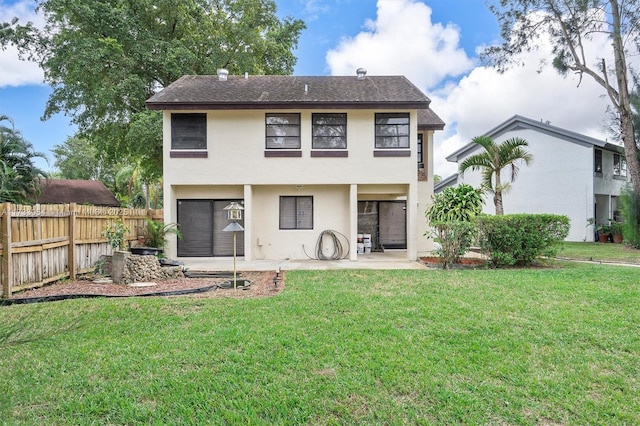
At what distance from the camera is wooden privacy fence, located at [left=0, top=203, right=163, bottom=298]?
6.69m

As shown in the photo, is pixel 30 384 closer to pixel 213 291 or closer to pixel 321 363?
pixel 321 363

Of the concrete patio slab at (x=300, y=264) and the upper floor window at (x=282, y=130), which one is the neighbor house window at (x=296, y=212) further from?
the upper floor window at (x=282, y=130)

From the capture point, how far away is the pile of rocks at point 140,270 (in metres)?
8.62

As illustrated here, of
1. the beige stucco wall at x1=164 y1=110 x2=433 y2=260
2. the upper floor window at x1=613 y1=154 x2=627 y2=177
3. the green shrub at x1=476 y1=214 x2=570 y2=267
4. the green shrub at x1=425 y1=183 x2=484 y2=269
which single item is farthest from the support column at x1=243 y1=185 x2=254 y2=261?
the upper floor window at x1=613 y1=154 x2=627 y2=177

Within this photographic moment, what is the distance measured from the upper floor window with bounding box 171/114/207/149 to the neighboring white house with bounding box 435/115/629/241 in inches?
608

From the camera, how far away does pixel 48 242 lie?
7785 millimetres

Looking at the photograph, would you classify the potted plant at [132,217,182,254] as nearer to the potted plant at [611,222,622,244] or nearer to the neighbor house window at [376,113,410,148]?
the neighbor house window at [376,113,410,148]

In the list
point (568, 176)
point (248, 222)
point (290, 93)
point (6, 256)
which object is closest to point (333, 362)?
point (6, 256)

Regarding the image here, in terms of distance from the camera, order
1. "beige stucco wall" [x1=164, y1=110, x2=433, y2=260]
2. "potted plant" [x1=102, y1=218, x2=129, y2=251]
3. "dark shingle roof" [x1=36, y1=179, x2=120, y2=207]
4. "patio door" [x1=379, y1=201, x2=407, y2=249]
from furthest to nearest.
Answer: "dark shingle roof" [x1=36, y1=179, x2=120, y2=207] < "patio door" [x1=379, y1=201, x2=407, y2=249] < "beige stucco wall" [x1=164, y1=110, x2=433, y2=260] < "potted plant" [x1=102, y1=218, x2=129, y2=251]

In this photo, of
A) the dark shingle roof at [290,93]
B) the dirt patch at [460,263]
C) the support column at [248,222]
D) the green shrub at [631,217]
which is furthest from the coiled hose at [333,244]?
the green shrub at [631,217]

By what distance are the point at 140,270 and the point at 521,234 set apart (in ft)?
33.8

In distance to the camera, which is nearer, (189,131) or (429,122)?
(189,131)

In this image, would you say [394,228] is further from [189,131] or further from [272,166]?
[189,131]

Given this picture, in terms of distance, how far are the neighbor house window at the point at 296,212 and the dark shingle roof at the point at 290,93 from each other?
3404mm
